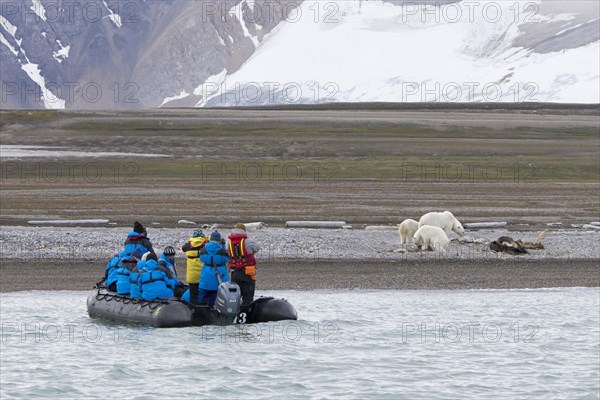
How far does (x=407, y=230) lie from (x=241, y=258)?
30.8 ft

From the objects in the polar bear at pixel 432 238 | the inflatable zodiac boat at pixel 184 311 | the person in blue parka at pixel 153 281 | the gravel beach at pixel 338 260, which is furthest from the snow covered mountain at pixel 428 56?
the person in blue parka at pixel 153 281

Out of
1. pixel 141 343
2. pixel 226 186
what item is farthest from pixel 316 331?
pixel 226 186

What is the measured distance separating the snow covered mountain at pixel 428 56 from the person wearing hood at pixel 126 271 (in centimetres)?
11885

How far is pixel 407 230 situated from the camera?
27.1 metres

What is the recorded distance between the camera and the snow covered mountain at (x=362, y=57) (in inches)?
5787

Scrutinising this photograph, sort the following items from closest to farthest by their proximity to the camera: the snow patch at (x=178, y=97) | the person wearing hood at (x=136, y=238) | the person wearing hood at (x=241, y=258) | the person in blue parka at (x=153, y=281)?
the person wearing hood at (x=241, y=258), the person in blue parka at (x=153, y=281), the person wearing hood at (x=136, y=238), the snow patch at (x=178, y=97)

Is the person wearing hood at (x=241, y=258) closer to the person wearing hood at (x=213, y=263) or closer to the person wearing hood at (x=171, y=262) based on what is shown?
the person wearing hood at (x=213, y=263)

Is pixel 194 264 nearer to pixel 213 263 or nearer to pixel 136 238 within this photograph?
pixel 213 263

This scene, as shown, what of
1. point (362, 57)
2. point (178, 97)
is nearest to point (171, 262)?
point (362, 57)

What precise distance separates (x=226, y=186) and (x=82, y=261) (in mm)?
16760

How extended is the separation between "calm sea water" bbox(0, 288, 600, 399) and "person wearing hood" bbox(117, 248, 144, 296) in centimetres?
68

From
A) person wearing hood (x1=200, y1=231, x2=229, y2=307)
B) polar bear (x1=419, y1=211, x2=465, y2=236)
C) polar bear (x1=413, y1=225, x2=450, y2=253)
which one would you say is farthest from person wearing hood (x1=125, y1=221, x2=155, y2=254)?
polar bear (x1=419, y1=211, x2=465, y2=236)

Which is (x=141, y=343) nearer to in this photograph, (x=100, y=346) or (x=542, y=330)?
(x=100, y=346)

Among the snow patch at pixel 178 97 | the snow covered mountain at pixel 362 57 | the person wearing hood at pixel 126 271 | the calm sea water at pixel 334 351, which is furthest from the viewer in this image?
the snow patch at pixel 178 97
